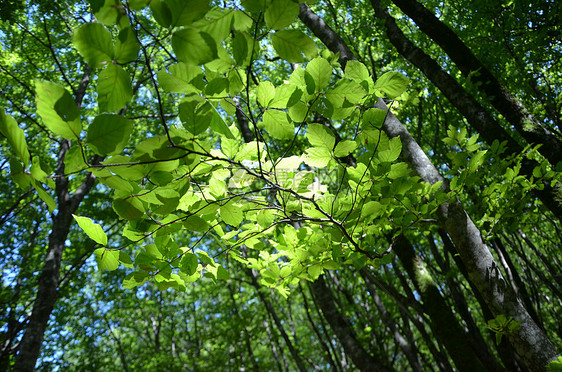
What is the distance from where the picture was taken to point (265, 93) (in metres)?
0.95

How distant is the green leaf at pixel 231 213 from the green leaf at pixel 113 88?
47cm

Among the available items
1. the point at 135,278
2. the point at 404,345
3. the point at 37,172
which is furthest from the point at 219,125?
the point at 404,345

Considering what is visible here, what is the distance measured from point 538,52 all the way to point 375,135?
5161 millimetres

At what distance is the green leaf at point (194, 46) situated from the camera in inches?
25.8

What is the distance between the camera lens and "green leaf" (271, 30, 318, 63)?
77 centimetres

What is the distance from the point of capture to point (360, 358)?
14.1 ft

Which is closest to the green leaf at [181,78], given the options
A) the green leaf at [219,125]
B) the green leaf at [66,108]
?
the green leaf at [219,125]

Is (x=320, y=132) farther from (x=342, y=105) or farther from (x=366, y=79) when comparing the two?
(x=366, y=79)

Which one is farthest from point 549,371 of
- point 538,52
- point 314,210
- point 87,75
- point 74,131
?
point 87,75

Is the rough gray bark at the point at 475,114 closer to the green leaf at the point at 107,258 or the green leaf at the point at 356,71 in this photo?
the green leaf at the point at 356,71

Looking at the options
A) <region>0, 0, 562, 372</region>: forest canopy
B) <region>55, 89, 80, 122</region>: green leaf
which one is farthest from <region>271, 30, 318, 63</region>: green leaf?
<region>55, 89, 80, 122</region>: green leaf

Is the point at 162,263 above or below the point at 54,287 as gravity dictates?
below

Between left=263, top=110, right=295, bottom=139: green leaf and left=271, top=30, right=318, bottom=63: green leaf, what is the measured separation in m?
0.23

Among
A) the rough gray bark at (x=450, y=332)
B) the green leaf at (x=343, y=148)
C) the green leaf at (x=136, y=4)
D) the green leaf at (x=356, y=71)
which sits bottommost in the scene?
the rough gray bark at (x=450, y=332)
